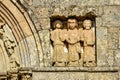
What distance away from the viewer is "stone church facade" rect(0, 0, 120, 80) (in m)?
8.18

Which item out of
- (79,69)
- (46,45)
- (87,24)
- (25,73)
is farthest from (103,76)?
(25,73)

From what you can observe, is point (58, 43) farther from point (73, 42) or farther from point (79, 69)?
point (79, 69)

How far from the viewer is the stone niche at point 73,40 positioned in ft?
27.0

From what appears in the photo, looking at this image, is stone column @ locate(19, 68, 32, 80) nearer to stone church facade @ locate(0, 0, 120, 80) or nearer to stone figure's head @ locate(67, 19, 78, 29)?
stone church facade @ locate(0, 0, 120, 80)

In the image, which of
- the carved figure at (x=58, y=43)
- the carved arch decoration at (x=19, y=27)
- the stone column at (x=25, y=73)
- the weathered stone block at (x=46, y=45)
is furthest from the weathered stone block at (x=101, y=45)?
the stone column at (x=25, y=73)

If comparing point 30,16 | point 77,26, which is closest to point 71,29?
point 77,26

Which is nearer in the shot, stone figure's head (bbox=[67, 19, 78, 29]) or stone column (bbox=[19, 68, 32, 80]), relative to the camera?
stone column (bbox=[19, 68, 32, 80])

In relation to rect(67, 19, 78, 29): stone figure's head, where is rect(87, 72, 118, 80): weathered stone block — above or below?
below

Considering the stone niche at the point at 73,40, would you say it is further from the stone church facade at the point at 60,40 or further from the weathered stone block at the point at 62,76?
the weathered stone block at the point at 62,76

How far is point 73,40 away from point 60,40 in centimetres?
19

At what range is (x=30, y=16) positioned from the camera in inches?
328

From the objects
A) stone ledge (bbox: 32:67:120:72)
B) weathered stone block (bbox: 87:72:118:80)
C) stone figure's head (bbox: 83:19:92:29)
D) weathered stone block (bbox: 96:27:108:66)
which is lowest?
weathered stone block (bbox: 87:72:118:80)

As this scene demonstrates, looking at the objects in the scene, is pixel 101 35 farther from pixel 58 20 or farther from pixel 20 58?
pixel 20 58

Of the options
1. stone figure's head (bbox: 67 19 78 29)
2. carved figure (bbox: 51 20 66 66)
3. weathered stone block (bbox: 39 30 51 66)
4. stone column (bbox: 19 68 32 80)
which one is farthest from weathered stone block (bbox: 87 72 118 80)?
stone column (bbox: 19 68 32 80)
